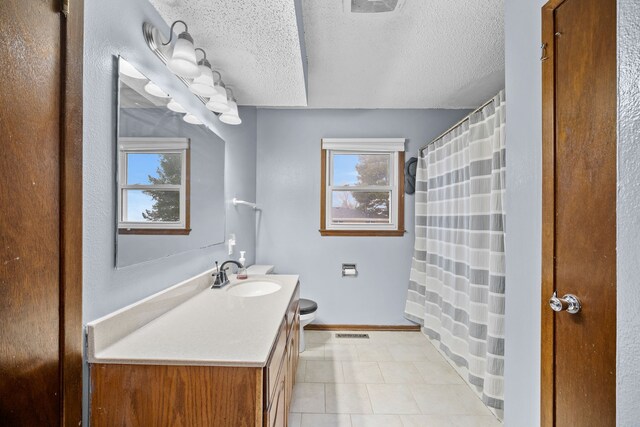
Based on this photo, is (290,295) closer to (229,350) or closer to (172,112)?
(229,350)

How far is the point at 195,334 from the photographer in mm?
1126

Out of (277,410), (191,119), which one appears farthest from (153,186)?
(277,410)

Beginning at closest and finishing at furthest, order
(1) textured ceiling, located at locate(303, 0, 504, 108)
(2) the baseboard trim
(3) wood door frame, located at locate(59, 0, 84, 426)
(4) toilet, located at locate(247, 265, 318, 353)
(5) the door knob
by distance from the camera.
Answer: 1. (3) wood door frame, located at locate(59, 0, 84, 426)
2. (5) the door knob
3. (1) textured ceiling, located at locate(303, 0, 504, 108)
4. (4) toilet, located at locate(247, 265, 318, 353)
5. (2) the baseboard trim

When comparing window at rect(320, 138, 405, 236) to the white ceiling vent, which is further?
window at rect(320, 138, 405, 236)

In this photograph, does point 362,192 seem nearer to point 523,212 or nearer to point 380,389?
point 380,389

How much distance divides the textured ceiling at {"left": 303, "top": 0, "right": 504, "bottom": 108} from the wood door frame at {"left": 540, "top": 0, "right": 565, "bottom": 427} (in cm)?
73

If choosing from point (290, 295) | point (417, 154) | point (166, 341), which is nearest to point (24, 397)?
point (166, 341)

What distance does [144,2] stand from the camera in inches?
50.9

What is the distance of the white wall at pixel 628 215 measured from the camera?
2.30 ft

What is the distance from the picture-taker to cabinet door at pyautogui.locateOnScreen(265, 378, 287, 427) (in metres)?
1.02

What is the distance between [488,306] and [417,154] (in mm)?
1770

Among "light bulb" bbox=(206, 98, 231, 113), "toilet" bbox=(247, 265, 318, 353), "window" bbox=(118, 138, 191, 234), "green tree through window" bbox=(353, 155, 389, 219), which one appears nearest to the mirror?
"window" bbox=(118, 138, 191, 234)

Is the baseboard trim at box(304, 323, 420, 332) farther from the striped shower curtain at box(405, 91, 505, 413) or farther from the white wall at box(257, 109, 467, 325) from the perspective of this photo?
the striped shower curtain at box(405, 91, 505, 413)

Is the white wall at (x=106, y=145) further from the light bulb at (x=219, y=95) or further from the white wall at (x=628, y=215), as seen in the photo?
the white wall at (x=628, y=215)
